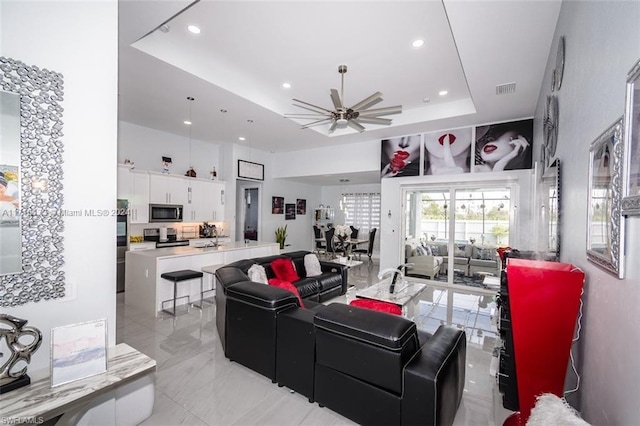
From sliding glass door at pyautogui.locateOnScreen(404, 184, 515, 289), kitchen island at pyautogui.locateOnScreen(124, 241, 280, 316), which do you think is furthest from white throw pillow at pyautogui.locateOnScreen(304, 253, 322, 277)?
sliding glass door at pyautogui.locateOnScreen(404, 184, 515, 289)

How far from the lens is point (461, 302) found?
5043mm

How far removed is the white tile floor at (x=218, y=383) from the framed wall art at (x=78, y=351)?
37.9 inches

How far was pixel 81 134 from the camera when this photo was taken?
162cm

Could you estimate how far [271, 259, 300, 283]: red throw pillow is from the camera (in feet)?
14.4

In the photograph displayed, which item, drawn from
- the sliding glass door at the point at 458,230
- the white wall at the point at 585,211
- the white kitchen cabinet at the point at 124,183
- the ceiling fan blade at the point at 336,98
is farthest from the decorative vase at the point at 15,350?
the sliding glass door at the point at 458,230

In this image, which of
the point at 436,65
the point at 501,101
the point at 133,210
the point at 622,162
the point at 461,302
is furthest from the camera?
the point at 133,210

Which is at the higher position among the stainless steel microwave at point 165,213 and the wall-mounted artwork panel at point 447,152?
the wall-mounted artwork panel at point 447,152

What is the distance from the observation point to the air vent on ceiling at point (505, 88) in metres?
3.88

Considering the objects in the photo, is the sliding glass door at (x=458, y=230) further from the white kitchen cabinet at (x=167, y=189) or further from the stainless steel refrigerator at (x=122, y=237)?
the stainless steel refrigerator at (x=122, y=237)

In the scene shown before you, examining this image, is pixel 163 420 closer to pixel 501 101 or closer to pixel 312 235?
pixel 501 101

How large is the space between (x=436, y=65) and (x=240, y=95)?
9.76 ft

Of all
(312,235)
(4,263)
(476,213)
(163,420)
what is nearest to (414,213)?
(476,213)

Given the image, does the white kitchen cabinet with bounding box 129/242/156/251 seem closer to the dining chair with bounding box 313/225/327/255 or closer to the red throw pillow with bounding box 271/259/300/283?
the red throw pillow with bounding box 271/259/300/283

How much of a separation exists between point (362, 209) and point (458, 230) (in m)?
4.56
